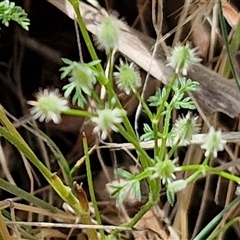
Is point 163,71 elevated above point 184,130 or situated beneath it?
elevated above

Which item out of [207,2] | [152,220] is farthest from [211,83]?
[152,220]

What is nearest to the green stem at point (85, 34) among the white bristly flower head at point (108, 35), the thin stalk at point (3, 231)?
the white bristly flower head at point (108, 35)

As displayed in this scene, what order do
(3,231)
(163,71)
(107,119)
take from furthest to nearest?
(163,71) < (3,231) < (107,119)

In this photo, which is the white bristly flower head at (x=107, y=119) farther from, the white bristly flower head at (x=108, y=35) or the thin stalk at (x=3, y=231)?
the thin stalk at (x=3, y=231)

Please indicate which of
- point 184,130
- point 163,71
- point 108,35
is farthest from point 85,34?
point 163,71

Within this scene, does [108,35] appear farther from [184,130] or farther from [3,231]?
[3,231]

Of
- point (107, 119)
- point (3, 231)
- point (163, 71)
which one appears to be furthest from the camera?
point (163, 71)

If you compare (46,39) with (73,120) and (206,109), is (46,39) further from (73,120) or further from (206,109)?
(206,109)

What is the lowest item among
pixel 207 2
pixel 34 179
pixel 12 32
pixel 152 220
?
pixel 152 220

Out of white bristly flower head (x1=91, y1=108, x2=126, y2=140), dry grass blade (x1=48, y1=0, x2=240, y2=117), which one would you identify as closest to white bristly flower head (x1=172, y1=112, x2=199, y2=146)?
white bristly flower head (x1=91, y1=108, x2=126, y2=140)

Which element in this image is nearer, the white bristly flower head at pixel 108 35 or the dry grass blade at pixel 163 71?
the white bristly flower head at pixel 108 35

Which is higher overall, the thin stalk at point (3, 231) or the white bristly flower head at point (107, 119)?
the white bristly flower head at point (107, 119)
